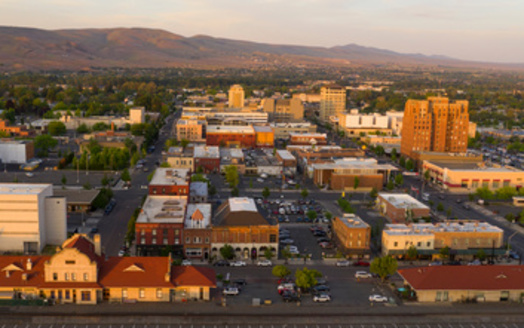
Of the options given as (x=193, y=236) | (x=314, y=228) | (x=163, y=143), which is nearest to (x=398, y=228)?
(x=314, y=228)

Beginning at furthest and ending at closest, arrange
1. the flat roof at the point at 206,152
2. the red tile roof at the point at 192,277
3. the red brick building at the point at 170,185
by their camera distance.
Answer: the flat roof at the point at 206,152
the red brick building at the point at 170,185
the red tile roof at the point at 192,277

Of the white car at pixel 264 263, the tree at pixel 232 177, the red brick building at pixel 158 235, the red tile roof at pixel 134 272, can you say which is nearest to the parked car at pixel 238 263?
the white car at pixel 264 263

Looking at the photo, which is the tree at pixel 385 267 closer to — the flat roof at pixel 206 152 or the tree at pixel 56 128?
the flat roof at pixel 206 152

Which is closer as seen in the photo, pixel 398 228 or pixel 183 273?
pixel 183 273

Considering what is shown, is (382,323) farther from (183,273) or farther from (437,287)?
(183,273)

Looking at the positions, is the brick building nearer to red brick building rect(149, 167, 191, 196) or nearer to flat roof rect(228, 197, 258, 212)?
flat roof rect(228, 197, 258, 212)

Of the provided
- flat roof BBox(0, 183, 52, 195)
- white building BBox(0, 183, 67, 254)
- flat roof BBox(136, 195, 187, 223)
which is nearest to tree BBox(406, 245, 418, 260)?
flat roof BBox(136, 195, 187, 223)
